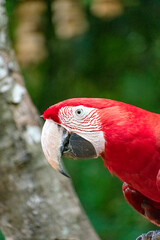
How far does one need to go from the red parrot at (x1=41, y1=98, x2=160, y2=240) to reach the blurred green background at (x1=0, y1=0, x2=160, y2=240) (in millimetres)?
1125

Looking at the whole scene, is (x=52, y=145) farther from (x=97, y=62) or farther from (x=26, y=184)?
(x=97, y=62)

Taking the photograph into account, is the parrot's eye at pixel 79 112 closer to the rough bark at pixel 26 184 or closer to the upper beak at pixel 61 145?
the upper beak at pixel 61 145

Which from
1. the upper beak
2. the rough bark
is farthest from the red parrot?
the rough bark

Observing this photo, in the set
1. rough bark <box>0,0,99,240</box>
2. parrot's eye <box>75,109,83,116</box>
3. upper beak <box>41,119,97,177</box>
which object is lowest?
rough bark <box>0,0,99,240</box>

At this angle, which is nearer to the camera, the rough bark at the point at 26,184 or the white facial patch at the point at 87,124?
the white facial patch at the point at 87,124

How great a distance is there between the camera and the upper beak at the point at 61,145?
3.86 ft

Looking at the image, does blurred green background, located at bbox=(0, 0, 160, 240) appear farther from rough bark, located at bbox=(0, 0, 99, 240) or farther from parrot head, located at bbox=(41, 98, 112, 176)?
parrot head, located at bbox=(41, 98, 112, 176)

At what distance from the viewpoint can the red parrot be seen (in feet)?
3.88

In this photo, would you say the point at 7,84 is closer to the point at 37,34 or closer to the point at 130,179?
the point at 130,179

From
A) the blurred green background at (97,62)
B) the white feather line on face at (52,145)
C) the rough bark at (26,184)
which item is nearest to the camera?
the white feather line on face at (52,145)

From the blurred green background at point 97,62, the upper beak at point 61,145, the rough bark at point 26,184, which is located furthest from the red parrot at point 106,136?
the blurred green background at point 97,62

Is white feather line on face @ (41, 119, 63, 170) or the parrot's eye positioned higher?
the parrot's eye

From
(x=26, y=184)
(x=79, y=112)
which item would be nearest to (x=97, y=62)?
(x=26, y=184)

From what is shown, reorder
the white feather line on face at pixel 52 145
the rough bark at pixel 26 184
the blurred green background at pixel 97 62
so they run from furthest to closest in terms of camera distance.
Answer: the blurred green background at pixel 97 62
the rough bark at pixel 26 184
the white feather line on face at pixel 52 145
